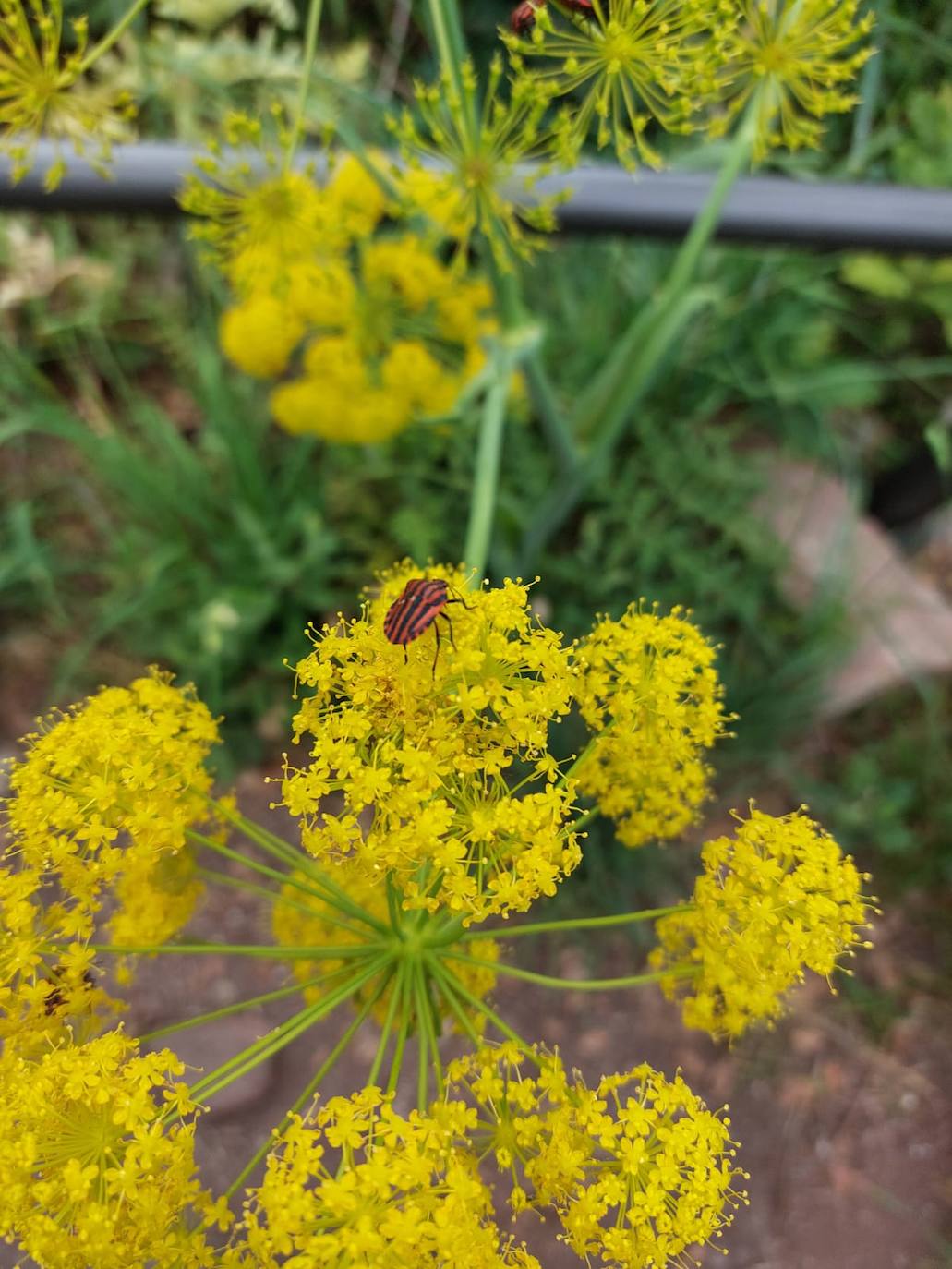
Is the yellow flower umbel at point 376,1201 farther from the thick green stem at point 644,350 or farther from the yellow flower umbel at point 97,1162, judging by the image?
the thick green stem at point 644,350

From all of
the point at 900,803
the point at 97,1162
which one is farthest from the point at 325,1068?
the point at 900,803

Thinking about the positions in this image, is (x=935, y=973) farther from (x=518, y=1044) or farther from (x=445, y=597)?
(x=445, y=597)

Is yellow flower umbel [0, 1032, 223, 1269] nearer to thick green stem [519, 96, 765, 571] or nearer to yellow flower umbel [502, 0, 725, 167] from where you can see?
yellow flower umbel [502, 0, 725, 167]

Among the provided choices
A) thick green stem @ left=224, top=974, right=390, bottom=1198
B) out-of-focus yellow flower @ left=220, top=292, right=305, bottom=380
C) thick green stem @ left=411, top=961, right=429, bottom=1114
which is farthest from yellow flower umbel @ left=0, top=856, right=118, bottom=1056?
out-of-focus yellow flower @ left=220, top=292, right=305, bottom=380

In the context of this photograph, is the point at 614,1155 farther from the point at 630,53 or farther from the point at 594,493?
the point at 594,493

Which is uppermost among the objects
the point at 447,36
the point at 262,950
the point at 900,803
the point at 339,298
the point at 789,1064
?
the point at 447,36

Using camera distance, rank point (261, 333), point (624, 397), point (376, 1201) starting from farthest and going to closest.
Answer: point (261, 333) → point (624, 397) → point (376, 1201)

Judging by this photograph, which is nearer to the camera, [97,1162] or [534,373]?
[97,1162]
